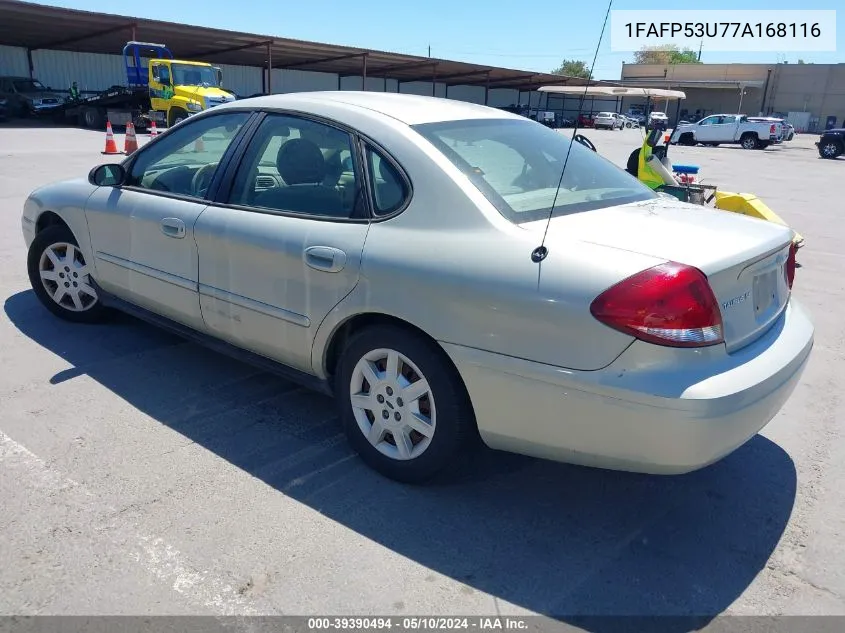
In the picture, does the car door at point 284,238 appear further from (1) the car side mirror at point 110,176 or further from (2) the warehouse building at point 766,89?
(2) the warehouse building at point 766,89

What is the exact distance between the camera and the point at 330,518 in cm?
276

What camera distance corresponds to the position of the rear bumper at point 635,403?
2279mm

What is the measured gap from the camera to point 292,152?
348 cm

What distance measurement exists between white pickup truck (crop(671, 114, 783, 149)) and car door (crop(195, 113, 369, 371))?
3395 cm

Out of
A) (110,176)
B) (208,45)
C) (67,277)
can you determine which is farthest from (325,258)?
(208,45)

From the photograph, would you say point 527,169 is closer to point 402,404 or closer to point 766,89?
point 402,404

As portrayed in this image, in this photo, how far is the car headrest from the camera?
10.9 ft

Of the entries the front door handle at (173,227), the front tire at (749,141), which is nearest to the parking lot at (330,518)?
the front door handle at (173,227)

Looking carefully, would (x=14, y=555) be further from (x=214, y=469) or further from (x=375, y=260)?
(x=375, y=260)

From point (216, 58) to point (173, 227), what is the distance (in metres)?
40.5

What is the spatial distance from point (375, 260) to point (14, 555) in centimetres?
174

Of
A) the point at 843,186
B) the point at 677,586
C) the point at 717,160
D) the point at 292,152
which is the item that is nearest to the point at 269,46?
the point at 717,160

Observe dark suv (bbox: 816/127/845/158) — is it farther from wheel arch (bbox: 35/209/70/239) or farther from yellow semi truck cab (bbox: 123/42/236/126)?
wheel arch (bbox: 35/209/70/239)

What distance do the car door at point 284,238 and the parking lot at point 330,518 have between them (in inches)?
21.8
